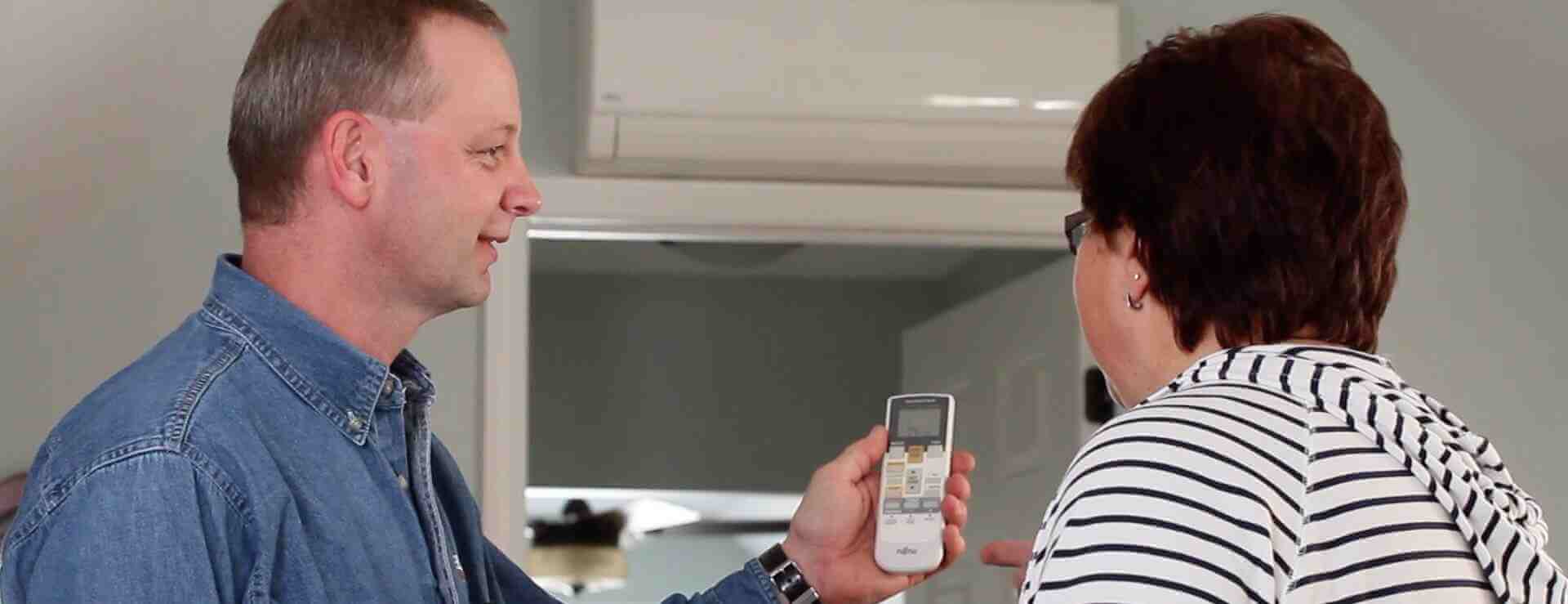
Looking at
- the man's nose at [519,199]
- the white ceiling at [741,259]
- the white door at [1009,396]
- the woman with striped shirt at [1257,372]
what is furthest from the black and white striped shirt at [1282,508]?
the white ceiling at [741,259]

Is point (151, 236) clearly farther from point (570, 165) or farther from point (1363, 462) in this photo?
point (1363, 462)

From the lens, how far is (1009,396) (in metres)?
3.14

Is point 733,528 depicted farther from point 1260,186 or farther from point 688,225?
point 1260,186

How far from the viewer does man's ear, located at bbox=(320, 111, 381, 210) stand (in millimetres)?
1388

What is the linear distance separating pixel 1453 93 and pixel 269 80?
81.2 inches

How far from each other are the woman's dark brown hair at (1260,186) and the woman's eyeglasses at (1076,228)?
0.26ft

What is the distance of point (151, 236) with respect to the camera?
2.64 meters

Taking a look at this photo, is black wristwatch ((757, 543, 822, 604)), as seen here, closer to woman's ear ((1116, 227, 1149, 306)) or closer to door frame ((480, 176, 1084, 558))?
woman's ear ((1116, 227, 1149, 306))

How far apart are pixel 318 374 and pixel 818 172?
1435 millimetres

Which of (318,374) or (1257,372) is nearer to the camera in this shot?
(1257,372)

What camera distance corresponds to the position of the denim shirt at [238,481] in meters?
1.17

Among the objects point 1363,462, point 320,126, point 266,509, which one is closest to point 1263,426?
point 1363,462

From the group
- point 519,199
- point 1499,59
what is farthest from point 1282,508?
point 1499,59

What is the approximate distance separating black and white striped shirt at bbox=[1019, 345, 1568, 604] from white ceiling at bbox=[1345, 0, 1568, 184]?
5.78ft
